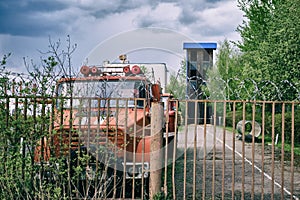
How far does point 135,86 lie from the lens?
28.1ft

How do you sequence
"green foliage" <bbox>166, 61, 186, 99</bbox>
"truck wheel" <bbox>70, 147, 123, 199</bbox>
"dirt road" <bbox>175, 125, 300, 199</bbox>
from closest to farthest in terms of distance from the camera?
"truck wheel" <bbox>70, 147, 123, 199</bbox>, "dirt road" <bbox>175, 125, 300, 199</bbox>, "green foliage" <bbox>166, 61, 186, 99</bbox>

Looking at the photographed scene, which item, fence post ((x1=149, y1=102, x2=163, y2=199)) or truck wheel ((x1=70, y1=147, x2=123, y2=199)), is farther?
fence post ((x1=149, y1=102, x2=163, y2=199))

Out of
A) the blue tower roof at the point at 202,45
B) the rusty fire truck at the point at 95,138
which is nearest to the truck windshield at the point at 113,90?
the rusty fire truck at the point at 95,138

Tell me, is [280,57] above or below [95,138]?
above

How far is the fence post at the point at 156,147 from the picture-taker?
21.7ft

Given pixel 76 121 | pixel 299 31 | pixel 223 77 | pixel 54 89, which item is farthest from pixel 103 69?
pixel 223 77

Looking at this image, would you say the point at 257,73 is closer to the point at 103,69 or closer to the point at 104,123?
the point at 103,69

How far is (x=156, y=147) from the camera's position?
21.9 ft

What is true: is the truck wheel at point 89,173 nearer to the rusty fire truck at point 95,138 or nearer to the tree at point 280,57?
the rusty fire truck at point 95,138

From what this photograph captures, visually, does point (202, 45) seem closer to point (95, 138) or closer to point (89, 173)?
point (95, 138)

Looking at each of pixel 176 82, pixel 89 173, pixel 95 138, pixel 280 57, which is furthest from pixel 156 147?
pixel 280 57

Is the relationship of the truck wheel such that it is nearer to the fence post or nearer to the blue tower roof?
the fence post

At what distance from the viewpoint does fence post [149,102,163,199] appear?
662 cm

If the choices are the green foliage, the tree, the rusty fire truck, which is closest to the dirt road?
the rusty fire truck
